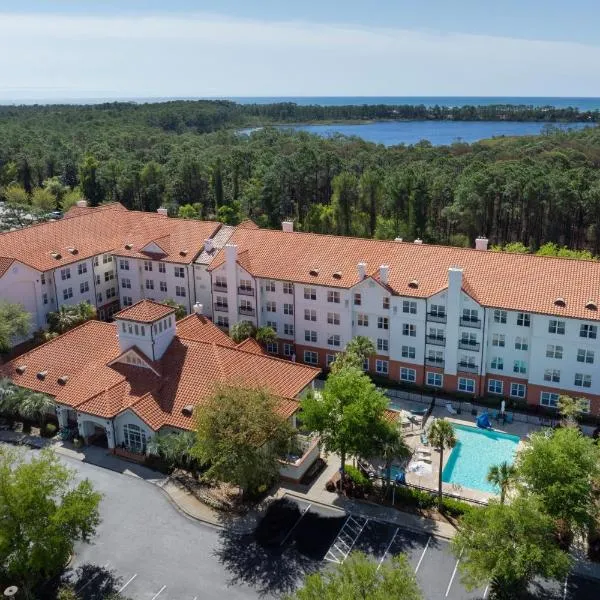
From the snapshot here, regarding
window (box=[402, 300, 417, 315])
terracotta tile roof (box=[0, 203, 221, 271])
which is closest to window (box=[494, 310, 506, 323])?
window (box=[402, 300, 417, 315])

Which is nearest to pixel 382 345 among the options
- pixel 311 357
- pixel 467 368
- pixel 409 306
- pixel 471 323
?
pixel 409 306

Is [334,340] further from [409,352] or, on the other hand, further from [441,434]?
[441,434]

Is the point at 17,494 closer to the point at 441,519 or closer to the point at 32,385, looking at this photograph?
the point at 32,385

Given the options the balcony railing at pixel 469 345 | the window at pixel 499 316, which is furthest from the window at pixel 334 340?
the window at pixel 499 316

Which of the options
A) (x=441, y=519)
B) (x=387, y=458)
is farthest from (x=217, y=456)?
(x=441, y=519)

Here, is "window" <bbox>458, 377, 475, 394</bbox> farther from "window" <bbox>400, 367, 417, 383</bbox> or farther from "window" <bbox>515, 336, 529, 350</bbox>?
"window" <bbox>515, 336, 529, 350</bbox>

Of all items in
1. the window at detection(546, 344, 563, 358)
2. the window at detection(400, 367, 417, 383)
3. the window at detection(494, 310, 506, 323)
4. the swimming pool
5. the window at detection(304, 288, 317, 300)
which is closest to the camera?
the swimming pool

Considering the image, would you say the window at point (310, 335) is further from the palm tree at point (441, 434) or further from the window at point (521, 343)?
the palm tree at point (441, 434)
